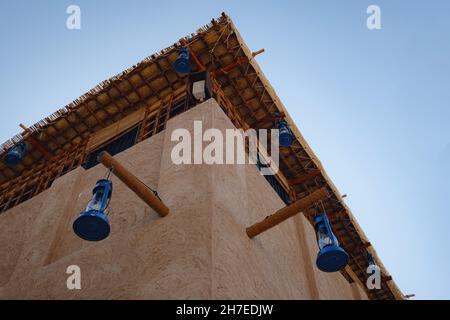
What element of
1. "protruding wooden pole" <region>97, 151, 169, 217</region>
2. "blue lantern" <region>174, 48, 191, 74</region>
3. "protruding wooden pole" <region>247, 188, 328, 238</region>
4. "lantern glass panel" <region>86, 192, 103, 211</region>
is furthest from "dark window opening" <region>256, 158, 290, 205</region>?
"lantern glass panel" <region>86, 192, 103, 211</region>

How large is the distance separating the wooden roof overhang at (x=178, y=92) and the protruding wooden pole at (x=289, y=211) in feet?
23.7

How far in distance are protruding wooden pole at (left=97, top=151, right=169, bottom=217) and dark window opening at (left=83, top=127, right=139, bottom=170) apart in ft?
21.1

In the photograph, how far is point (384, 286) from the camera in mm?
20297

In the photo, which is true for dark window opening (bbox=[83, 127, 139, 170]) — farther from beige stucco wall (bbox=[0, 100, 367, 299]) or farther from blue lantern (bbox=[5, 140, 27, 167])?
blue lantern (bbox=[5, 140, 27, 167])

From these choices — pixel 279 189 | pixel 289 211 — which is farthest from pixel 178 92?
pixel 289 211

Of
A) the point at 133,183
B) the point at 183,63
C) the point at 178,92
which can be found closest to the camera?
the point at 133,183

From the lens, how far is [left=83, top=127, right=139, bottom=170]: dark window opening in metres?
13.9

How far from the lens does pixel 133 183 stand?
7.12 meters

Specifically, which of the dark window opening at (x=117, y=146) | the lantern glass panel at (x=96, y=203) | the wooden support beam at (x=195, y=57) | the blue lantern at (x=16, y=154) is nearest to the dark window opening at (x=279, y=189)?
the wooden support beam at (x=195, y=57)

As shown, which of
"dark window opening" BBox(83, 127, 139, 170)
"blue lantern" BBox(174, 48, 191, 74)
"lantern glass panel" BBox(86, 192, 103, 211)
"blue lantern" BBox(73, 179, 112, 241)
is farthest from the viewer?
"dark window opening" BBox(83, 127, 139, 170)

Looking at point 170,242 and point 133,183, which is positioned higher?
point 133,183

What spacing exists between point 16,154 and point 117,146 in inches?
154

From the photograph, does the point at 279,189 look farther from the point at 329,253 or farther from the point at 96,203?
the point at 96,203
